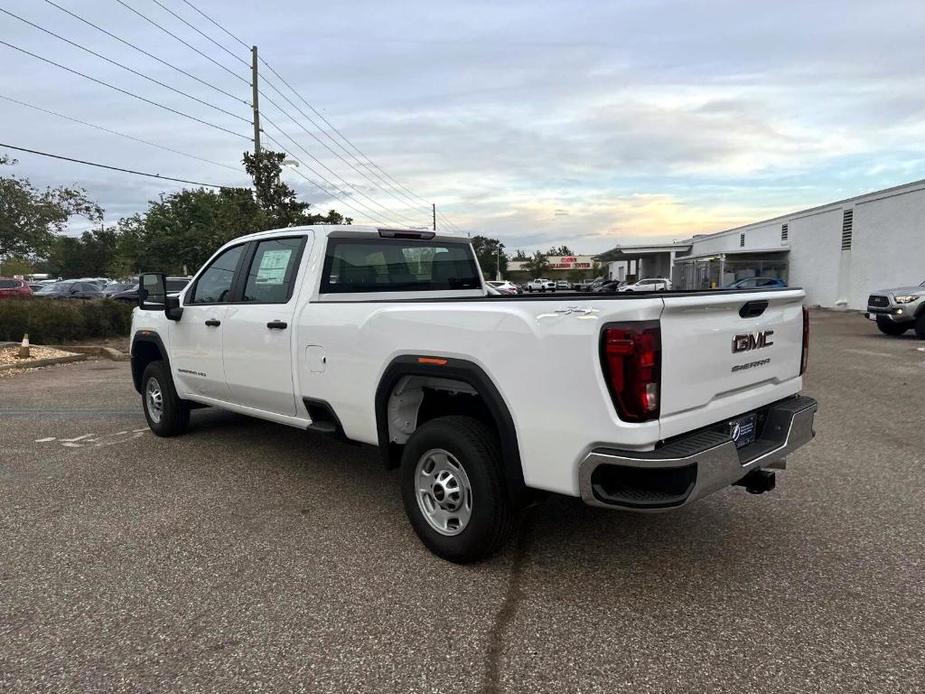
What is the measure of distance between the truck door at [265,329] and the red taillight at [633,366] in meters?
2.47

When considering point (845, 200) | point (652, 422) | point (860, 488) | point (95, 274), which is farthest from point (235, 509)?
point (95, 274)

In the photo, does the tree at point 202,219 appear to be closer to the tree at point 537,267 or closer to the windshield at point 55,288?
the windshield at point 55,288

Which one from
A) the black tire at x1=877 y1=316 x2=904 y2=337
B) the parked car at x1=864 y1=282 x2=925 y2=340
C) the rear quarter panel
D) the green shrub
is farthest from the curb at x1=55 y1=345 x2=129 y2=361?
the black tire at x1=877 y1=316 x2=904 y2=337

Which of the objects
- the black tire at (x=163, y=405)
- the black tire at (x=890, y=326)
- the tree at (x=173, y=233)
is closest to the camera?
the black tire at (x=163, y=405)

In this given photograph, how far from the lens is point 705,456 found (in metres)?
2.81

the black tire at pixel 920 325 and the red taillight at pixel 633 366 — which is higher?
the red taillight at pixel 633 366

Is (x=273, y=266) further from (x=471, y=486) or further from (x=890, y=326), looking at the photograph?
(x=890, y=326)

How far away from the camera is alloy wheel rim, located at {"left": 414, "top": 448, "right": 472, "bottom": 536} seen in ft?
11.2

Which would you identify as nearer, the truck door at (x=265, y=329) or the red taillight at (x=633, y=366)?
the red taillight at (x=633, y=366)

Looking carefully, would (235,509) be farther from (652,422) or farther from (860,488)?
(860,488)

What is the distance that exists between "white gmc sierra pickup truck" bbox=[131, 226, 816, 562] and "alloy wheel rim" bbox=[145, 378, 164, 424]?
1.45 m

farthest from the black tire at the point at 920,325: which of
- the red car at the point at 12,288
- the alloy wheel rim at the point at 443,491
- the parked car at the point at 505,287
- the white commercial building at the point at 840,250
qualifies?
the red car at the point at 12,288

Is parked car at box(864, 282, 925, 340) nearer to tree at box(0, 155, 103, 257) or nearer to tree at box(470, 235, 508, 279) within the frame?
tree at box(0, 155, 103, 257)

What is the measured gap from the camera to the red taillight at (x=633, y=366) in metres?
2.68
